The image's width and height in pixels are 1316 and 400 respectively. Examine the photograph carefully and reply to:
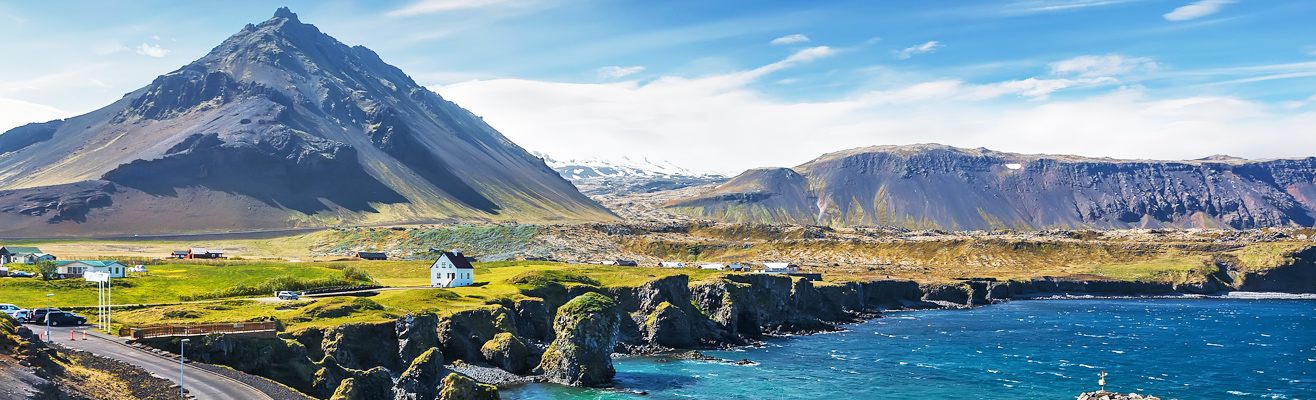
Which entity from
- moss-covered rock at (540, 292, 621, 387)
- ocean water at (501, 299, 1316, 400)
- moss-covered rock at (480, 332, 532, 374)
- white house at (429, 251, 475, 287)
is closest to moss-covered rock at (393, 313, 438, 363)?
moss-covered rock at (480, 332, 532, 374)

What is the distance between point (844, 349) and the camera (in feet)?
324

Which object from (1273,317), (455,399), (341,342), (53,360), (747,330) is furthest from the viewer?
(1273,317)

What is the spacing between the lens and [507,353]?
2904 inches

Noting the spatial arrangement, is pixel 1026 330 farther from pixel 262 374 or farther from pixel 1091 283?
pixel 262 374

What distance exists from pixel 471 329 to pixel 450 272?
28.3 meters

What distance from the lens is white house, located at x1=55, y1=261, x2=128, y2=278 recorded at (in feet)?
303

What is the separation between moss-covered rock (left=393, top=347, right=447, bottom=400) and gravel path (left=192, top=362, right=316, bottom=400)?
39.1ft

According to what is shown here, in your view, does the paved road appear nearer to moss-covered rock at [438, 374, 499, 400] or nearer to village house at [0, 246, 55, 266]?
moss-covered rock at [438, 374, 499, 400]

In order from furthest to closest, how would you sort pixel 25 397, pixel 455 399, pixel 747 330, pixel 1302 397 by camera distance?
pixel 747 330
pixel 1302 397
pixel 455 399
pixel 25 397

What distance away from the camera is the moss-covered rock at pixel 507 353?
73750 mm

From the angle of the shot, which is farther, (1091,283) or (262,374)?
(1091,283)

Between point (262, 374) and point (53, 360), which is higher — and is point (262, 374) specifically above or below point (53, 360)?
below

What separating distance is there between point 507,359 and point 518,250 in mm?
126425

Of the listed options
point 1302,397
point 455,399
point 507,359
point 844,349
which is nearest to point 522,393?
point 507,359
